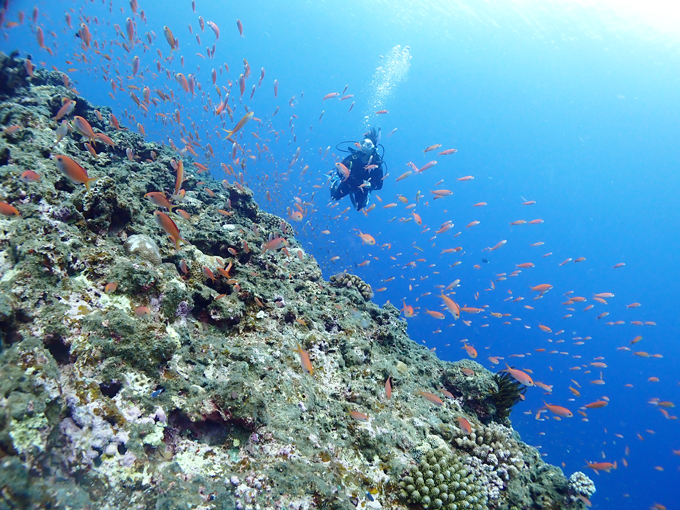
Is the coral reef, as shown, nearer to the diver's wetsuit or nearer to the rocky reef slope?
the rocky reef slope

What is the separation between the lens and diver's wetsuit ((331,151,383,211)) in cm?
1092

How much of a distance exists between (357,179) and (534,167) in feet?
339

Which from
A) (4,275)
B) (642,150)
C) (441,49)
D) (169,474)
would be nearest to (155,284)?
(4,275)

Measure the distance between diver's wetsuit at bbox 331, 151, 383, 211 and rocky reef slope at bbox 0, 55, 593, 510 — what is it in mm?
5914

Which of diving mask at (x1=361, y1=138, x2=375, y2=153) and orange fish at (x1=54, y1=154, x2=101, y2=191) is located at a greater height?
diving mask at (x1=361, y1=138, x2=375, y2=153)

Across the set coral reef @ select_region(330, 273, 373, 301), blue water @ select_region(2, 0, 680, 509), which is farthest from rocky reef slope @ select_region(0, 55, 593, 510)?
blue water @ select_region(2, 0, 680, 509)

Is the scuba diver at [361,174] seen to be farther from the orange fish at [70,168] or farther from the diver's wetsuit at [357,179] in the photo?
the orange fish at [70,168]

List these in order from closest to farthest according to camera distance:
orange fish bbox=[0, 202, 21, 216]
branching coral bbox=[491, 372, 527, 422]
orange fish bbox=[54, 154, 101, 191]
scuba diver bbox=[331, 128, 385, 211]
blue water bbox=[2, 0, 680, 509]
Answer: orange fish bbox=[54, 154, 101, 191], orange fish bbox=[0, 202, 21, 216], branching coral bbox=[491, 372, 527, 422], scuba diver bbox=[331, 128, 385, 211], blue water bbox=[2, 0, 680, 509]

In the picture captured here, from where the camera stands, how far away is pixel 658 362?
6450 centimetres

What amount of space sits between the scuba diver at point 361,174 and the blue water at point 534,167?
7752 mm

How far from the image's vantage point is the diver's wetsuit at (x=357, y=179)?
1092 centimetres

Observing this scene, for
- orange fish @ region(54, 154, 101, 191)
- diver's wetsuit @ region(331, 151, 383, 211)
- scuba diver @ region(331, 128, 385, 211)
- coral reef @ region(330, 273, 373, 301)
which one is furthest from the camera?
diver's wetsuit @ region(331, 151, 383, 211)

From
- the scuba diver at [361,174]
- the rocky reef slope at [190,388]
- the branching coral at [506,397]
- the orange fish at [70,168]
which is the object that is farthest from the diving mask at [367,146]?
the orange fish at [70,168]

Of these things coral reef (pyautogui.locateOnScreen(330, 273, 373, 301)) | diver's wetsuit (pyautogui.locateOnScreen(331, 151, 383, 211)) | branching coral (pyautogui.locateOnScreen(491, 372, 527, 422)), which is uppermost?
diver's wetsuit (pyautogui.locateOnScreen(331, 151, 383, 211))
